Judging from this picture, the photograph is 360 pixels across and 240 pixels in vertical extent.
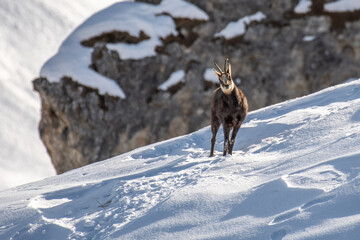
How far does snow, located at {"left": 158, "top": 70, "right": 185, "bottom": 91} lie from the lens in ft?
75.8

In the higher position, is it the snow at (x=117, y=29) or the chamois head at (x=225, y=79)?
the snow at (x=117, y=29)

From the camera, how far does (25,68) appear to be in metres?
45.8

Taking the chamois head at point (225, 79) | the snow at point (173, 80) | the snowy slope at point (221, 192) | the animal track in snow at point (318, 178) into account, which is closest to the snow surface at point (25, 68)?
the snow at point (173, 80)

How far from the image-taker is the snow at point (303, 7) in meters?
24.3

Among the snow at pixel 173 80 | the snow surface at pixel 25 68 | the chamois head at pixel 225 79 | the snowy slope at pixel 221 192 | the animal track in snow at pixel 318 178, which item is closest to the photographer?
the snowy slope at pixel 221 192

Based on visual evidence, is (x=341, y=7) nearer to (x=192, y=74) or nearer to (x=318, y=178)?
(x=192, y=74)

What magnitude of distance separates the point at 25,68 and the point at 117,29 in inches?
1017

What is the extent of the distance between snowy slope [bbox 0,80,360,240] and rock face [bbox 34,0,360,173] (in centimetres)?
1351

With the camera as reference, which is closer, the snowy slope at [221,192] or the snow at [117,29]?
the snowy slope at [221,192]

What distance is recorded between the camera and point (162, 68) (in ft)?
76.6

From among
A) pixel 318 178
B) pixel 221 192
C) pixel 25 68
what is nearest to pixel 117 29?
pixel 221 192

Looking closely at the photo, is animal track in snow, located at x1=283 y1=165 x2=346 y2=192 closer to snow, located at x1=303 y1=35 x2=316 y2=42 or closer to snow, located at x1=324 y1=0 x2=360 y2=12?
snow, located at x1=303 y1=35 x2=316 y2=42

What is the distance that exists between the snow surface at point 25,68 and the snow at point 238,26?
19.9 m

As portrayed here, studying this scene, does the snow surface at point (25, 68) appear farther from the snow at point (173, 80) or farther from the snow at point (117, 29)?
the snow at point (173, 80)
